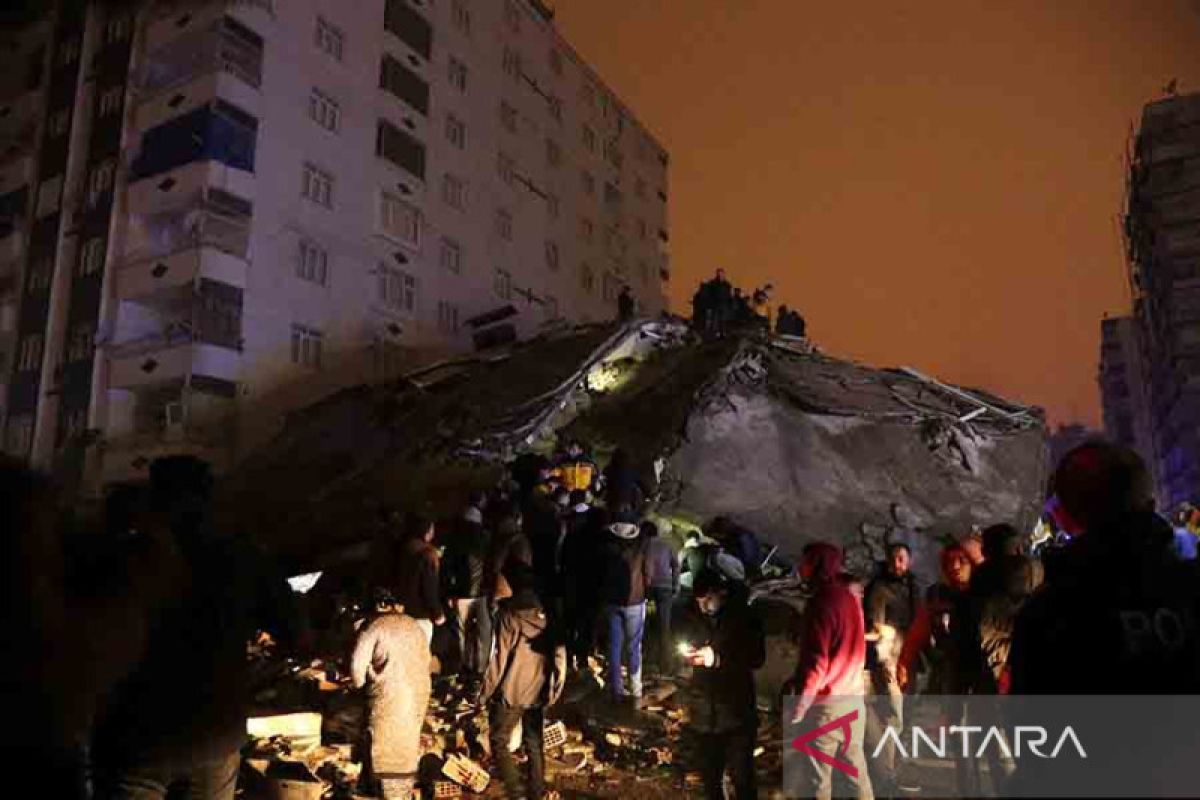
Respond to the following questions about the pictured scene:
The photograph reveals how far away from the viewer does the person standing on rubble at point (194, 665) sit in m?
3.23

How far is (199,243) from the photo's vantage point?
21.9 m

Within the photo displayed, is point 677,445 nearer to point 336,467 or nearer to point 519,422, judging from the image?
point 519,422

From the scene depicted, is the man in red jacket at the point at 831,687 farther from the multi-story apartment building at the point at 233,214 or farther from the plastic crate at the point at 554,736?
the multi-story apartment building at the point at 233,214

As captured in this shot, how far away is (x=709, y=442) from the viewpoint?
15.1 metres

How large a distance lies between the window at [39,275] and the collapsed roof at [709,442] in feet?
40.4

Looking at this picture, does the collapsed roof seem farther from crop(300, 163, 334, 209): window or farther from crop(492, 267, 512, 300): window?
crop(492, 267, 512, 300): window

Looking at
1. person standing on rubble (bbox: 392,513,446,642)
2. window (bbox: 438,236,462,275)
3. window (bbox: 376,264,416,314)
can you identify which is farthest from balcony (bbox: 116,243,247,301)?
person standing on rubble (bbox: 392,513,446,642)

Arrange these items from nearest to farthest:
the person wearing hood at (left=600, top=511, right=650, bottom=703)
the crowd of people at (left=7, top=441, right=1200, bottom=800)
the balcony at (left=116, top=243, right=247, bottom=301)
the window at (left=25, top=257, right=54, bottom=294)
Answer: the crowd of people at (left=7, top=441, right=1200, bottom=800), the person wearing hood at (left=600, top=511, right=650, bottom=703), the balcony at (left=116, top=243, right=247, bottom=301), the window at (left=25, top=257, right=54, bottom=294)

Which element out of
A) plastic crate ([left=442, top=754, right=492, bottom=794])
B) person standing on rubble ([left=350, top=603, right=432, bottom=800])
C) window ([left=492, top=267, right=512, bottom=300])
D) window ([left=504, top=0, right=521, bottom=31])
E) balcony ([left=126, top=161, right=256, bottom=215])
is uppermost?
window ([left=504, top=0, right=521, bottom=31])

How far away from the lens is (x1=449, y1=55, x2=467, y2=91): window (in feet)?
104

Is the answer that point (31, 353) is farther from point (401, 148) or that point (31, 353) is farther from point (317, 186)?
point (401, 148)

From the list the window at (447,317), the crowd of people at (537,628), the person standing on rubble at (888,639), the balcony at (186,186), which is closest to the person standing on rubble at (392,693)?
the crowd of people at (537,628)

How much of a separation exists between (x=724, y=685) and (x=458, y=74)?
102ft

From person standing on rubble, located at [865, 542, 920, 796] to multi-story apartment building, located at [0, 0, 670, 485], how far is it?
19716 millimetres
